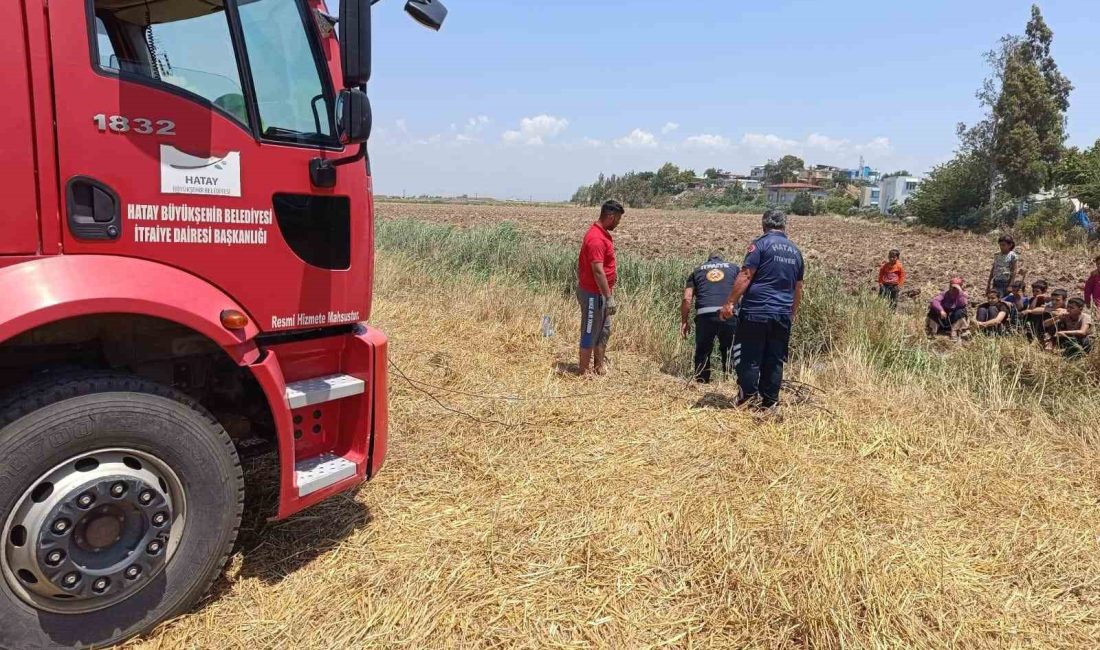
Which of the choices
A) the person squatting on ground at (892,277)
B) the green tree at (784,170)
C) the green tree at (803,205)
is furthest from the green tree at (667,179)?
the person squatting on ground at (892,277)

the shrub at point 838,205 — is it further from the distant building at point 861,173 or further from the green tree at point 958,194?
the distant building at point 861,173

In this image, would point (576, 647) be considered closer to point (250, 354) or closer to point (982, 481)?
point (250, 354)

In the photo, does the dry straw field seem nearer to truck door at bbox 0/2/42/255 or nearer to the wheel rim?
the wheel rim

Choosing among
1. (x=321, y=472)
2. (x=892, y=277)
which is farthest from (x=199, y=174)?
(x=892, y=277)

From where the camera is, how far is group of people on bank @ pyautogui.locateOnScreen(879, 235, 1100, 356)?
720cm

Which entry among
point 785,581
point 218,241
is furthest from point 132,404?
point 785,581

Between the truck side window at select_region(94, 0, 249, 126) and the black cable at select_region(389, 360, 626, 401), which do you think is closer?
the truck side window at select_region(94, 0, 249, 126)

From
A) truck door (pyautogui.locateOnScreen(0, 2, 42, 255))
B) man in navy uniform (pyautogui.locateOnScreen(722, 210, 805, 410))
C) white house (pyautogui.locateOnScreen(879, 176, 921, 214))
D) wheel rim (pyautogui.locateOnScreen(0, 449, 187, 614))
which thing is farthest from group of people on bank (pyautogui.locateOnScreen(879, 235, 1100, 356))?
white house (pyautogui.locateOnScreen(879, 176, 921, 214))

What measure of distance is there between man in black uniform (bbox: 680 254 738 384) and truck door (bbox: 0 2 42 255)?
18.0 feet

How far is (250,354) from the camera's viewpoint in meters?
2.61

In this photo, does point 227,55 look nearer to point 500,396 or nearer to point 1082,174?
point 500,396

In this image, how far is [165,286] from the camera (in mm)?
2381

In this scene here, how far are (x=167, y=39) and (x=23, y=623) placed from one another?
2.17 meters

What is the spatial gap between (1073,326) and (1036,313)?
987 millimetres
